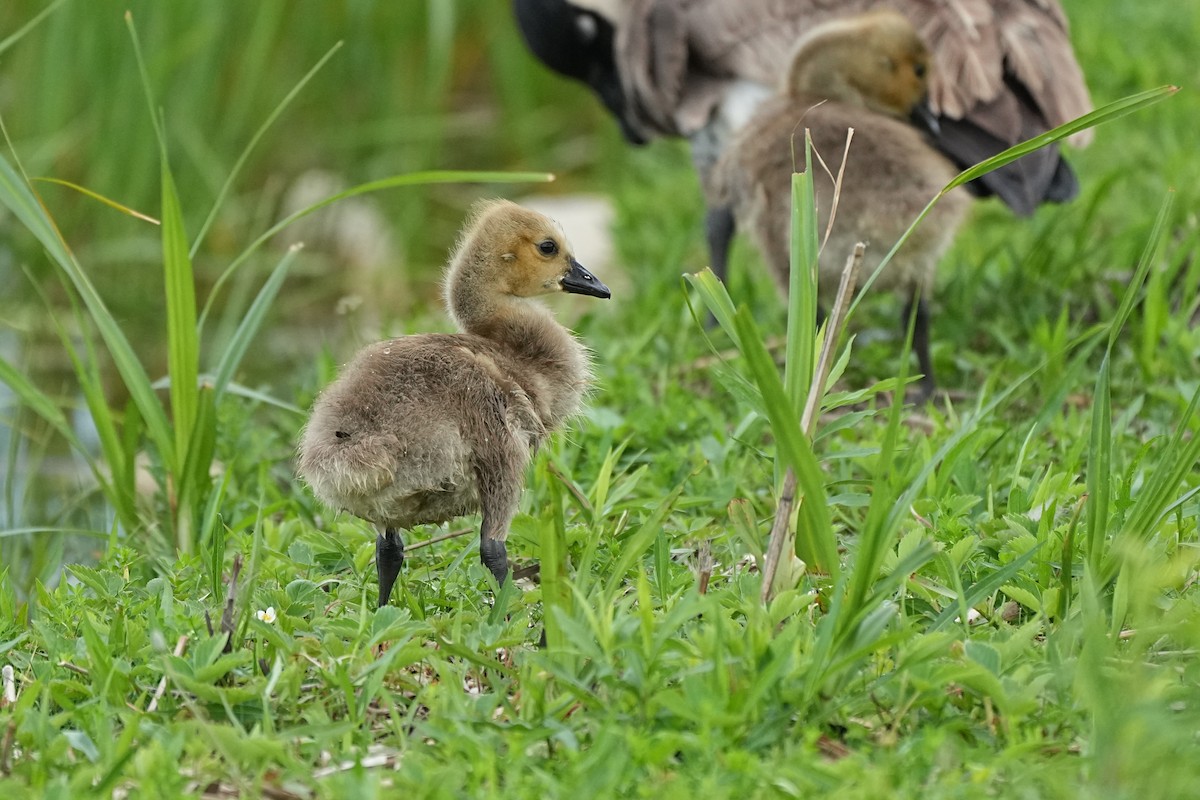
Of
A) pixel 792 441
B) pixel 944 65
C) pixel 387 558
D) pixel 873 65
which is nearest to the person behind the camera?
pixel 792 441

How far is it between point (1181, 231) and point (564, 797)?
4162mm

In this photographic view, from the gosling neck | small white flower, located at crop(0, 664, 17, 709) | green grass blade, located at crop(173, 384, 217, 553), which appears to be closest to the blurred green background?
green grass blade, located at crop(173, 384, 217, 553)

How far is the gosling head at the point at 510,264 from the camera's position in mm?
3305

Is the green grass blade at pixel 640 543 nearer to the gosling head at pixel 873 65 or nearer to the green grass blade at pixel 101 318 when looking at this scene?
the green grass blade at pixel 101 318

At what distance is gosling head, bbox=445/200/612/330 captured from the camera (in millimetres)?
3305

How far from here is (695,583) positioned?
8.98 ft

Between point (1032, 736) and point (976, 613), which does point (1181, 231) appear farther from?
point (1032, 736)

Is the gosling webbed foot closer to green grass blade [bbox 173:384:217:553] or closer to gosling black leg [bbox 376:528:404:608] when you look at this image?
gosling black leg [bbox 376:528:404:608]

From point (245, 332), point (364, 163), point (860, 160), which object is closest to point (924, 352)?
point (860, 160)

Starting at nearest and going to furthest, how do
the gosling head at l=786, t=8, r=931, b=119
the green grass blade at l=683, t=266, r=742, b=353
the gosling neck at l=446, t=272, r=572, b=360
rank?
the green grass blade at l=683, t=266, r=742, b=353 < the gosling neck at l=446, t=272, r=572, b=360 < the gosling head at l=786, t=8, r=931, b=119

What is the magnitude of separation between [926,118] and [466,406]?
8.15ft

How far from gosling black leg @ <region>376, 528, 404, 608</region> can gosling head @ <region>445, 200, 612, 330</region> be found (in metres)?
0.58

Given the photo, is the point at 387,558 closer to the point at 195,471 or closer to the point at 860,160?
the point at 195,471

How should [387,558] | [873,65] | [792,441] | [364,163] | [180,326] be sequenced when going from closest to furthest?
1. [792,441]
2. [387,558]
3. [180,326]
4. [873,65]
5. [364,163]
